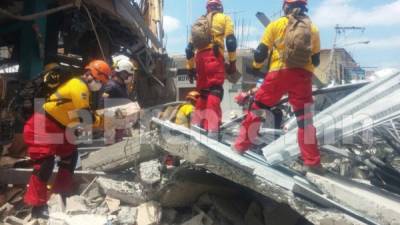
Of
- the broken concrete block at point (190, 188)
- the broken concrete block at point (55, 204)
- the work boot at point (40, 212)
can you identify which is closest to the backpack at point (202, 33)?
the broken concrete block at point (190, 188)

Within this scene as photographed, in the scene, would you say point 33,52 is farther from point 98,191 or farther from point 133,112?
point 98,191

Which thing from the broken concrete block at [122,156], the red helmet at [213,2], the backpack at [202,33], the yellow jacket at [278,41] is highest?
the red helmet at [213,2]

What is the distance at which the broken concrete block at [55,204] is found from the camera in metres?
5.04

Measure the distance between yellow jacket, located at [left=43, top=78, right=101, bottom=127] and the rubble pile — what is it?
0.82 m

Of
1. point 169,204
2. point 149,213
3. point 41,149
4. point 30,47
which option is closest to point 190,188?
point 169,204

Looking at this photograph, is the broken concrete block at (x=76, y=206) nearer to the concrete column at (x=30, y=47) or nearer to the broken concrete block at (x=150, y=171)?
the broken concrete block at (x=150, y=171)

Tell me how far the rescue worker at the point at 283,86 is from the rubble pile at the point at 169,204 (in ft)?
2.05

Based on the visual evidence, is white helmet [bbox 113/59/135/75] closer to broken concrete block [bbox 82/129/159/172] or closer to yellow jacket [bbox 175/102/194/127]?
yellow jacket [bbox 175/102/194/127]

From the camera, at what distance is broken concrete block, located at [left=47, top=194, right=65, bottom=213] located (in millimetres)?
5035

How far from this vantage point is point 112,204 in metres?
4.98

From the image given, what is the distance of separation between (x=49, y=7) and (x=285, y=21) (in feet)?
19.0

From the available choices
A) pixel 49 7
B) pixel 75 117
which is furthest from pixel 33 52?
pixel 75 117

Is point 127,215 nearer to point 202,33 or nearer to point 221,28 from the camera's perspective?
point 202,33

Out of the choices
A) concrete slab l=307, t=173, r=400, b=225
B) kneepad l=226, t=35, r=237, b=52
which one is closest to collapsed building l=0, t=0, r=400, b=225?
concrete slab l=307, t=173, r=400, b=225
